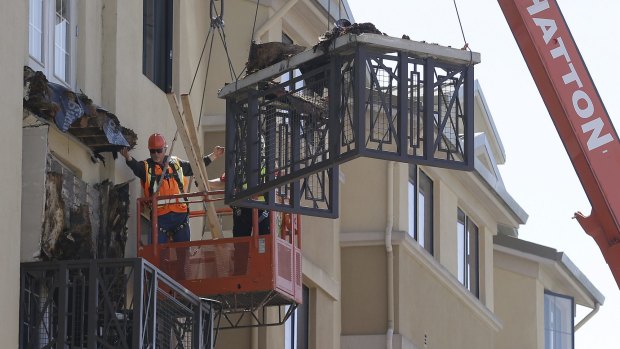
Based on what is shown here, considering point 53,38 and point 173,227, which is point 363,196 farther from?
point 53,38

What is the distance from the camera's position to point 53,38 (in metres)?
21.9

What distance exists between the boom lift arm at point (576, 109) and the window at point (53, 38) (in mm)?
8115

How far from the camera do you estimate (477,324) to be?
36.4m

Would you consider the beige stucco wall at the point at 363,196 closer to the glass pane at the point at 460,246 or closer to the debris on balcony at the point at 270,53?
the glass pane at the point at 460,246

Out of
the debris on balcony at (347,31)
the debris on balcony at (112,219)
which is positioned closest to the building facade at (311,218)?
the debris on balcony at (112,219)

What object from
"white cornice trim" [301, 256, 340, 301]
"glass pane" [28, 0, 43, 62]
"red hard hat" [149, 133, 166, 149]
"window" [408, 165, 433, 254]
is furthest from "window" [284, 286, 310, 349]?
"glass pane" [28, 0, 43, 62]

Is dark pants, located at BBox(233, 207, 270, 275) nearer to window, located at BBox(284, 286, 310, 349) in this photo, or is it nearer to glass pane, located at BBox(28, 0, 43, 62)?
glass pane, located at BBox(28, 0, 43, 62)

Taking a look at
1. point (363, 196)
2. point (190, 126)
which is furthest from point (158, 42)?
point (363, 196)

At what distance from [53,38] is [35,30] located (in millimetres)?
377

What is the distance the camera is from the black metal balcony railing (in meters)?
19.5

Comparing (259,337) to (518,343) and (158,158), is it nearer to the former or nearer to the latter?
(158,158)

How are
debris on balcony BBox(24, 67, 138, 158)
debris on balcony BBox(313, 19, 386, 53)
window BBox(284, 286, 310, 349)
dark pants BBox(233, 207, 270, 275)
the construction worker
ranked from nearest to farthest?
debris on balcony BBox(313, 19, 386, 53), debris on balcony BBox(24, 67, 138, 158), dark pants BBox(233, 207, 270, 275), the construction worker, window BBox(284, 286, 310, 349)

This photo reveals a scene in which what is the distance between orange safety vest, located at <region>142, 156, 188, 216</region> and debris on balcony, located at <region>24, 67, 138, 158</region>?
39 cm

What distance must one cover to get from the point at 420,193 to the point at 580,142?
21.4 ft
